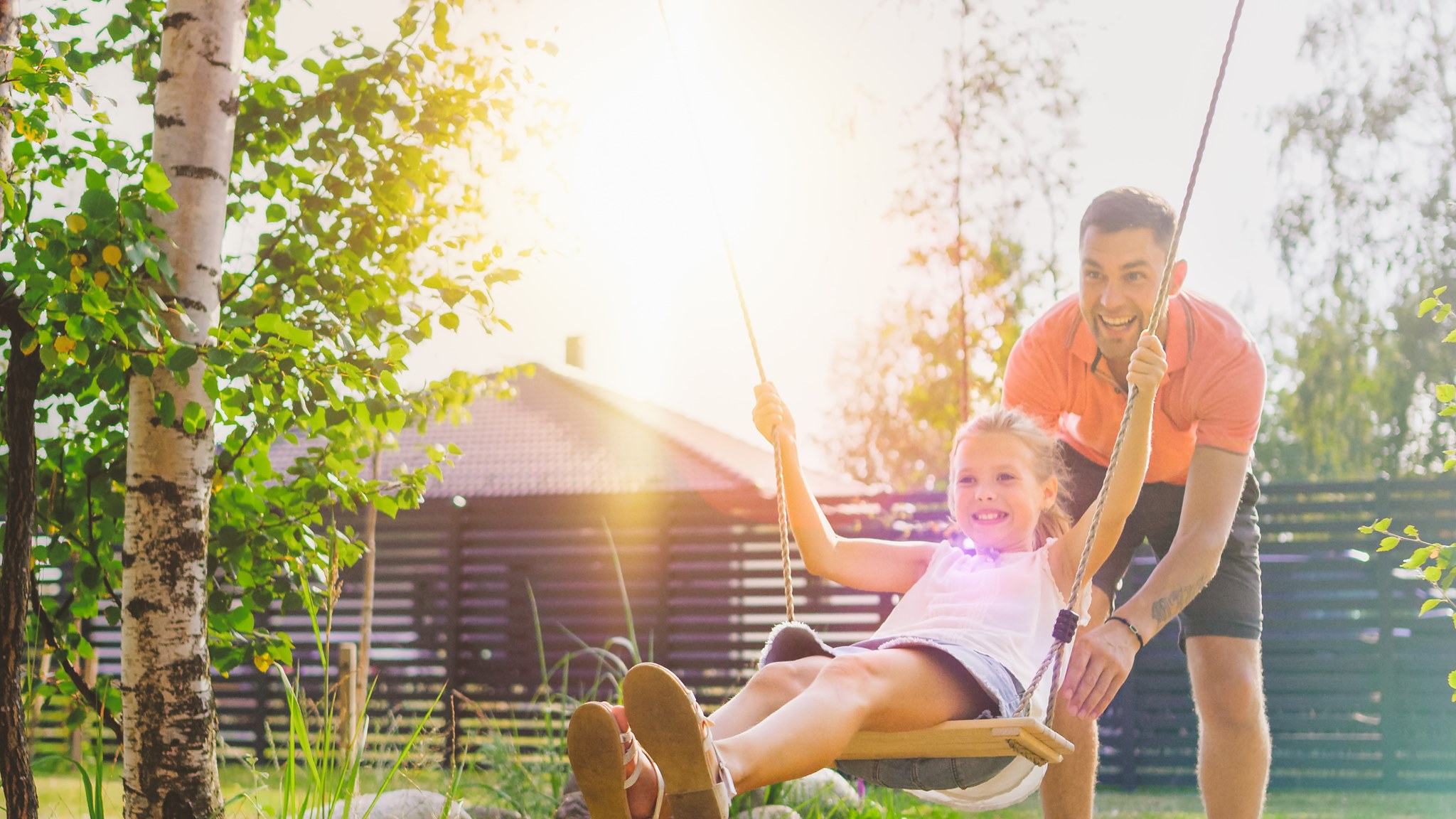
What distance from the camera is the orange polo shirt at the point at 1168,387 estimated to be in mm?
2379

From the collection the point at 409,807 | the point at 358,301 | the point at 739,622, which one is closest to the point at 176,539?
the point at 358,301

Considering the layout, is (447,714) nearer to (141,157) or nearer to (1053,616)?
(141,157)

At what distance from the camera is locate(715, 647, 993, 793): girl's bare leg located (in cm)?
168

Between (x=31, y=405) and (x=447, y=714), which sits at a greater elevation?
(x=31, y=405)

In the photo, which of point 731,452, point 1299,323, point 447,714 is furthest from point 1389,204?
point 447,714

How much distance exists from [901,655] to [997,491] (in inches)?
19.5

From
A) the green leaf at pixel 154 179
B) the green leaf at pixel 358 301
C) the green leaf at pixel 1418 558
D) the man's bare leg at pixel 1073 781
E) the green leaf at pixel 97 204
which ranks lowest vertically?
the man's bare leg at pixel 1073 781

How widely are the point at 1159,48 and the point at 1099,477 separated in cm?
623

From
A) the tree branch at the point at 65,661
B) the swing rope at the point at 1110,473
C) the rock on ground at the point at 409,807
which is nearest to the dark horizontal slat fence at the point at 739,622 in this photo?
the rock on ground at the point at 409,807

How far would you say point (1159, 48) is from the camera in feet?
26.2

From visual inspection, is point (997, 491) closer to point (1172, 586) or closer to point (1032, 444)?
point (1032, 444)

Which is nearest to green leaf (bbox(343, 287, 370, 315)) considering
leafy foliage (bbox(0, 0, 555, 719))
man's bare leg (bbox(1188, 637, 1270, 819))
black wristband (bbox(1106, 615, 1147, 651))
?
leafy foliage (bbox(0, 0, 555, 719))

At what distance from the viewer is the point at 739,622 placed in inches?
280

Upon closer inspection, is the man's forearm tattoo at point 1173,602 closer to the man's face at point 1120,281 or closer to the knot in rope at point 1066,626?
the knot in rope at point 1066,626
